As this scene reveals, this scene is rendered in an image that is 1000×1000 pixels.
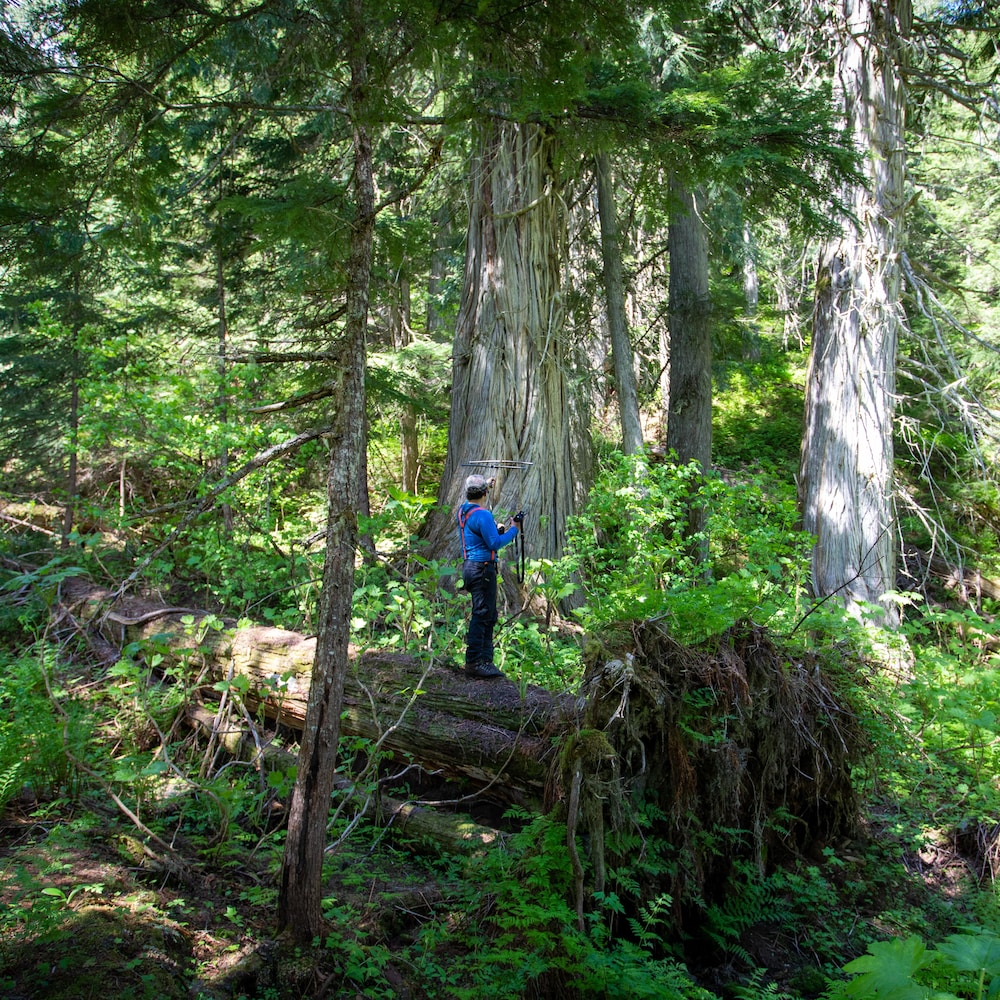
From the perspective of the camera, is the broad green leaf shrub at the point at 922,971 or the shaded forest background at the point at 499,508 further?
the shaded forest background at the point at 499,508

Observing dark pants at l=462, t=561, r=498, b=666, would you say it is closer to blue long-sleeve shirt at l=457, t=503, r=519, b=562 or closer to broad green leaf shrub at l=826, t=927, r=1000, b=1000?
blue long-sleeve shirt at l=457, t=503, r=519, b=562

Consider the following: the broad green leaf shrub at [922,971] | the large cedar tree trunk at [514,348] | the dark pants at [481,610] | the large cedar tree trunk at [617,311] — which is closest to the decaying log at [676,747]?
the dark pants at [481,610]

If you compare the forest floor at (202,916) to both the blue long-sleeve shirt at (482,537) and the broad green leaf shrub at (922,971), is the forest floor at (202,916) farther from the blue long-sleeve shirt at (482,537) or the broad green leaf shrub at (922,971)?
the blue long-sleeve shirt at (482,537)

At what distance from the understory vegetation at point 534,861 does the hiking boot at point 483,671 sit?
0.39m

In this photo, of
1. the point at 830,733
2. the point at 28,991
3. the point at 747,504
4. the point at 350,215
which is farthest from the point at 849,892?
the point at 350,215

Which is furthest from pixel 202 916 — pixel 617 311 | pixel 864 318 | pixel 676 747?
pixel 864 318

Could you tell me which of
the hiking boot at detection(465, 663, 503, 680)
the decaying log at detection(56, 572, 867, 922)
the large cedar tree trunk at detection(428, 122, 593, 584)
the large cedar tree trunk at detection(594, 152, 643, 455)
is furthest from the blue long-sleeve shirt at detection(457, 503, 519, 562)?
the large cedar tree trunk at detection(594, 152, 643, 455)

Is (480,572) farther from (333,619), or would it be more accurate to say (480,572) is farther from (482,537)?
(333,619)

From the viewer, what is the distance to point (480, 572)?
224 inches

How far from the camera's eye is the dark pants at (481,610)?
5.56 meters

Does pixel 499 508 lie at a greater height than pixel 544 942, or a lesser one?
greater

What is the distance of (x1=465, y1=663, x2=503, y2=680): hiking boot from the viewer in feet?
17.7

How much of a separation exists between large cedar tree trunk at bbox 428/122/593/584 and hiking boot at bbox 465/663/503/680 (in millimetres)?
3103

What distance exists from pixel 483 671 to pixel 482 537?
104 cm
